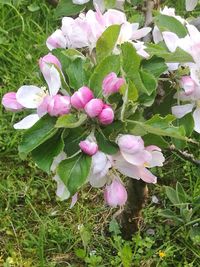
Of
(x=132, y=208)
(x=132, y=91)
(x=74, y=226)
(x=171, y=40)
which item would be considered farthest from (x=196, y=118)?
(x=74, y=226)

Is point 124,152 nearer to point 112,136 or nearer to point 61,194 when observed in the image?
point 112,136

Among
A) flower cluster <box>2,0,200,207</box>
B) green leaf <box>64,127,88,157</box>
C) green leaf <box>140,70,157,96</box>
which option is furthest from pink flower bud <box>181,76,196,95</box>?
green leaf <box>64,127,88,157</box>

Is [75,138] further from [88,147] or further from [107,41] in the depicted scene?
[107,41]

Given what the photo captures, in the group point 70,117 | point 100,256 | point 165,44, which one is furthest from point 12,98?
point 100,256

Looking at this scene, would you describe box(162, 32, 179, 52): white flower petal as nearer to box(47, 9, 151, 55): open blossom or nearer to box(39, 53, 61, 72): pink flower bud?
box(47, 9, 151, 55): open blossom

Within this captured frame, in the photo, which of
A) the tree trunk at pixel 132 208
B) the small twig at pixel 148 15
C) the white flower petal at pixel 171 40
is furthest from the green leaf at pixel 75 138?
the tree trunk at pixel 132 208
